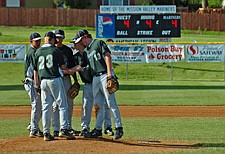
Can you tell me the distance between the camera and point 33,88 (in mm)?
12508

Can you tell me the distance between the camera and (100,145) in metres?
11.0

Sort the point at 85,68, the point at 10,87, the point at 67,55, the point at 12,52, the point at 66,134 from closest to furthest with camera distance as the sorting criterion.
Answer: the point at 66,134 → the point at 85,68 → the point at 67,55 → the point at 10,87 → the point at 12,52

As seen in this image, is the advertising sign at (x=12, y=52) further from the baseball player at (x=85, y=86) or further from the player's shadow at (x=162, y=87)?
the baseball player at (x=85, y=86)

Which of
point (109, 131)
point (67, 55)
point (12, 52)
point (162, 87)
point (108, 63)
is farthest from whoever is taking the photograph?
point (12, 52)

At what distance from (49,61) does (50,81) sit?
36cm

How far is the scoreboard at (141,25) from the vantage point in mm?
30375

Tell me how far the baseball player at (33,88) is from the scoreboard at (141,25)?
18187mm

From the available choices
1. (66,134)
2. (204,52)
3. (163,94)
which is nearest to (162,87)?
(163,94)

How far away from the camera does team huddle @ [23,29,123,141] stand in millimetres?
11102

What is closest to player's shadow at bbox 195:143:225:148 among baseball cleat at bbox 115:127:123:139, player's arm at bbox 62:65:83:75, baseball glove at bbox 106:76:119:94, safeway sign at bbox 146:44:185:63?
baseball cleat at bbox 115:127:123:139

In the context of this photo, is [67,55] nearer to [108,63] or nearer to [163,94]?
[108,63]

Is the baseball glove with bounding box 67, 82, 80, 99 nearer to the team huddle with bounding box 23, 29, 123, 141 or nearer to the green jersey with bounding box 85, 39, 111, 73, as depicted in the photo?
the team huddle with bounding box 23, 29, 123, 141

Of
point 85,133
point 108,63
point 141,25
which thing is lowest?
point 85,133

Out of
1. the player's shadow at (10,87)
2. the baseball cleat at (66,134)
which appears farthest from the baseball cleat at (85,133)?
the player's shadow at (10,87)
